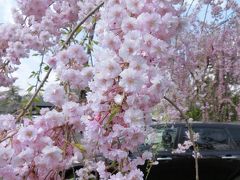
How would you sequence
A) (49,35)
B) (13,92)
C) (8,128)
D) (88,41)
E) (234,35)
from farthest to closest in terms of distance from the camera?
(234,35)
(13,92)
(49,35)
(88,41)
(8,128)

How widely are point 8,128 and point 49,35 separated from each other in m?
1.44

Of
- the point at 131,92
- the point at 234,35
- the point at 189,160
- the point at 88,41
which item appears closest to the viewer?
the point at 131,92

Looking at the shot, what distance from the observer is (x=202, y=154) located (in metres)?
7.55

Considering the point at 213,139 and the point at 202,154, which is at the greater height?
the point at 213,139

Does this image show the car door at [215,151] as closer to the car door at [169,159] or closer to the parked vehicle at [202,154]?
the parked vehicle at [202,154]

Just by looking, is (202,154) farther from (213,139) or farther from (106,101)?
(106,101)

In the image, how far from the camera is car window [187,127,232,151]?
7.57m

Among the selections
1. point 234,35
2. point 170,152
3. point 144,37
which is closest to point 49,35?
point 144,37

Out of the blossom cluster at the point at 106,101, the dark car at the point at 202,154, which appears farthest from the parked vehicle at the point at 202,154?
the blossom cluster at the point at 106,101

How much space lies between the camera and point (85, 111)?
2.02 metres

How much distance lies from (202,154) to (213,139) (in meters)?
0.29

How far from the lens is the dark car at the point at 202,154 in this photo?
295 inches

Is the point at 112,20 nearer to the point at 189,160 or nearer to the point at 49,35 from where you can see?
the point at 49,35

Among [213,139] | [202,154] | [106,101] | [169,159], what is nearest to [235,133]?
[213,139]
